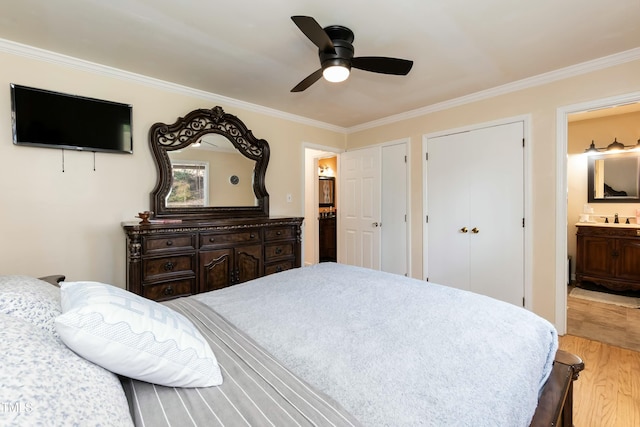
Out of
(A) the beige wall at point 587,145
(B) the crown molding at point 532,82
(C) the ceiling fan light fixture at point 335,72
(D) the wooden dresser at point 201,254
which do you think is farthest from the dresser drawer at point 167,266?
(A) the beige wall at point 587,145

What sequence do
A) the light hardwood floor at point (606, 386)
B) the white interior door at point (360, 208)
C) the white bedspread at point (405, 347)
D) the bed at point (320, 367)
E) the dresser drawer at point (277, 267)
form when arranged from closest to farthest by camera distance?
the bed at point (320, 367) < the white bedspread at point (405, 347) < the light hardwood floor at point (606, 386) < the dresser drawer at point (277, 267) < the white interior door at point (360, 208)

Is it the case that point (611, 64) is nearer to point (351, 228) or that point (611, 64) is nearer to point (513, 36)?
point (513, 36)

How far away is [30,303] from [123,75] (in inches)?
97.8

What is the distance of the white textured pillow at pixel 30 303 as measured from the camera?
771 mm

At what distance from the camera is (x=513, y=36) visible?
6.82ft

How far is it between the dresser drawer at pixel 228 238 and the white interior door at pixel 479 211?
7.17ft

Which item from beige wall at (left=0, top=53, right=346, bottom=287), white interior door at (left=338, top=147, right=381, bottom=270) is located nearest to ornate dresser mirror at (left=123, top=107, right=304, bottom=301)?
beige wall at (left=0, top=53, right=346, bottom=287)

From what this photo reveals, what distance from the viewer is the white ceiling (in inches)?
69.2

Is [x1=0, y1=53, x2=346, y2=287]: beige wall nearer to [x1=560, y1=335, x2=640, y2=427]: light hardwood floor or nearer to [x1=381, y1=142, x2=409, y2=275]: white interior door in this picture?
[x1=381, y1=142, x2=409, y2=275]: white interior door

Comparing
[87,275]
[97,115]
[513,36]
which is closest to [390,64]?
[513,36]

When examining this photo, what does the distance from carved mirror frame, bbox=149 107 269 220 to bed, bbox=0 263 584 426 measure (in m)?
1.63

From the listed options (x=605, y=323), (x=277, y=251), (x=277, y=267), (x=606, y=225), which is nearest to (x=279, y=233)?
(x=277, y=251)

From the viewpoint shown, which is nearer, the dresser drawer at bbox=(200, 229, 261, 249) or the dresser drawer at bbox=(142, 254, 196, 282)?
the dresser drawer at bbox=(142, 254, 196, 282)

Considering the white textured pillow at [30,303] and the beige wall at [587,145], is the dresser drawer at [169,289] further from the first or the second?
the beige wall at [587,145]
